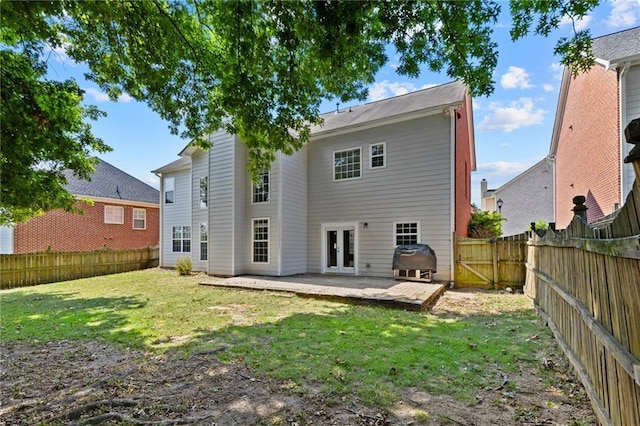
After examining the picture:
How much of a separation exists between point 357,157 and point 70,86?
8871 millimetres

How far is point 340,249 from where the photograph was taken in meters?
12.4

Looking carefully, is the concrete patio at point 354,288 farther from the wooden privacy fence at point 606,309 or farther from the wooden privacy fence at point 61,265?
the wooden privacy fence at point 61,265

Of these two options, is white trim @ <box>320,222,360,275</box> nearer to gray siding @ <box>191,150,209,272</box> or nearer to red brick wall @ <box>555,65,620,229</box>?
gray siding @ <box>191,150,209,272</box>

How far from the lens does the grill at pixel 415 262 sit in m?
9.89

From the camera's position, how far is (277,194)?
1197 cm

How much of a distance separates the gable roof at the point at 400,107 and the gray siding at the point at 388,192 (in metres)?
0.37

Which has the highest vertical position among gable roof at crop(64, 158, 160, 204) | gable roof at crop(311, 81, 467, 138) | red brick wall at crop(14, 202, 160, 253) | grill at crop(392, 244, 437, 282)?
gable roof at crop(311, 81, 467, 138)

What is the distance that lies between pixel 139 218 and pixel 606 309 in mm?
21799

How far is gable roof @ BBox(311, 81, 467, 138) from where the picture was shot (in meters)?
10.7

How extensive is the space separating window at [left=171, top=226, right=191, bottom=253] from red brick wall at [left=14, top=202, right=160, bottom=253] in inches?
182

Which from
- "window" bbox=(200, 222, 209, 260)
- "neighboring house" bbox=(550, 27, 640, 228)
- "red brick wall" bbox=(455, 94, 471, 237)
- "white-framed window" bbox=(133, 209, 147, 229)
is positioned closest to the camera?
"neighboring house" bbox=(550, 27, 640, 228)

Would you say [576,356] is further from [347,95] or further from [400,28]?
[347,95]

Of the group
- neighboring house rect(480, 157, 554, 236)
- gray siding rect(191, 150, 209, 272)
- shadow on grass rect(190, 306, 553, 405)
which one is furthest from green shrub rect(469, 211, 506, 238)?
gray siding rect(191, 150, 209, 272)

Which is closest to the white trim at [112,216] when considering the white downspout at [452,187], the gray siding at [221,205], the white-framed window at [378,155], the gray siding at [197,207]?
the gray siding at [197,207]
